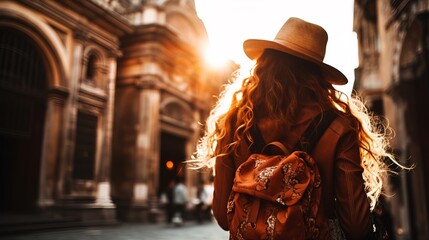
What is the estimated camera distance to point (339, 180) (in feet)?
5.22

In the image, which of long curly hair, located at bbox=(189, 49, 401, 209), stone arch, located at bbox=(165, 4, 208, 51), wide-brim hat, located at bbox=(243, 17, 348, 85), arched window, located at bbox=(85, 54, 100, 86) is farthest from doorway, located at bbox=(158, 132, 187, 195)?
wide-brim hat, located at bbox=(243, 17, 348, 85)

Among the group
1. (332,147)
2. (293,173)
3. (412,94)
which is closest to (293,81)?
(332,147)

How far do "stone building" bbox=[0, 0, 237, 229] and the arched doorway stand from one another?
0.12 ft

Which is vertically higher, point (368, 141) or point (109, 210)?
point (368, 141)

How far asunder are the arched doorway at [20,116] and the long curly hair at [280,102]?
488 inches

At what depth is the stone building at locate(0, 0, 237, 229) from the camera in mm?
13438

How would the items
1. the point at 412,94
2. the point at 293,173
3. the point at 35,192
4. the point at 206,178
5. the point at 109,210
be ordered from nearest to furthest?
the point at 293,173 → the point at 412,94 → the point at 35,192 → the point at 109,210 → the point at 206,178

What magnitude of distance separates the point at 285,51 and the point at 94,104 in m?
14.9

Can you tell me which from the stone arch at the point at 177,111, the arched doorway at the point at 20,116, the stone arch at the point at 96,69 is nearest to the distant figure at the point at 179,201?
the stone arch at the point at 177,111

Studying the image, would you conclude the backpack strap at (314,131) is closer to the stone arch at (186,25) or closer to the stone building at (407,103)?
the stone building at (407,103)

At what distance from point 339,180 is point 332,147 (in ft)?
0.44

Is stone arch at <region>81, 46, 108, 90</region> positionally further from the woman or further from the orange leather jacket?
the orange leather jacket

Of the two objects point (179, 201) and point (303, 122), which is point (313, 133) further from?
point (179, 201)

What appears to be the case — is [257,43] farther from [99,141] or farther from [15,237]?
[99,141]
